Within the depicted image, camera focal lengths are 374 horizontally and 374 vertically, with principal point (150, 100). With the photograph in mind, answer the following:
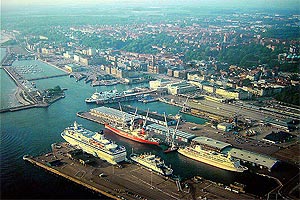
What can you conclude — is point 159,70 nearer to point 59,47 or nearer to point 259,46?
point 259,46

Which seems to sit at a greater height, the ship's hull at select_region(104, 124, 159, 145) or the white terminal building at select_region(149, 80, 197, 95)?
the ship's hull at select_region(104, 124, 159, 145)

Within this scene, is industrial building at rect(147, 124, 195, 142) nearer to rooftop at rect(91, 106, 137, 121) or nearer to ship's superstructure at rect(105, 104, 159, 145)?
ship's superstructure at rect(105, 104, 159, 145)

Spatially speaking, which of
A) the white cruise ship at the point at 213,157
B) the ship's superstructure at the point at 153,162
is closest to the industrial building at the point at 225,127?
the white cruise ship at the point at 213,157

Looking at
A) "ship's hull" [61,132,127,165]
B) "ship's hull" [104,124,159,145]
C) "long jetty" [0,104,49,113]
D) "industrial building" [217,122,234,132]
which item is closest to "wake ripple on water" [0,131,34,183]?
"ship's hull" [61,132,127,165]

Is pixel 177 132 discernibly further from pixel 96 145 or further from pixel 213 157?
pixel 96 145

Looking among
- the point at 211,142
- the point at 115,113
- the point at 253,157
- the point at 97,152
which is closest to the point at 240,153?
the point at 253,157

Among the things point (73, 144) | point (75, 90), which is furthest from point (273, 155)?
point (75, 90)

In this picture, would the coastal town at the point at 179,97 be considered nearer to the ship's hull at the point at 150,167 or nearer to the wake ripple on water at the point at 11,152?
the ship's hull at the point at 150,167
